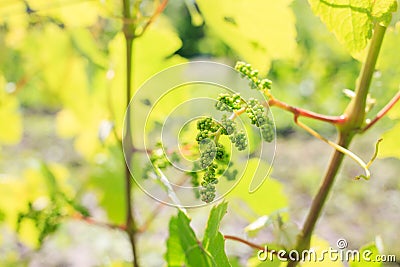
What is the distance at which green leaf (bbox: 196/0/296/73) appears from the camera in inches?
25.9

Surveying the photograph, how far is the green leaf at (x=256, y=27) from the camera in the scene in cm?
66

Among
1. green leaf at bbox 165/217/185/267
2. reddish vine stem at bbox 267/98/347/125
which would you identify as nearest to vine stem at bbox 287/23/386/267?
reddish vine stem at bbox 267/98/347/125

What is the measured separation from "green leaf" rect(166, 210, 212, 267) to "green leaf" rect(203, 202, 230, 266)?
0.07ft

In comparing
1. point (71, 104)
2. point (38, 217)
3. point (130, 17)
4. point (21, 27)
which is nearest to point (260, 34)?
Answer: point (130, 17)

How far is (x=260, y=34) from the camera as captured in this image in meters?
0.68

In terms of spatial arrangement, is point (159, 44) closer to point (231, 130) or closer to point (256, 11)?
point (256, 11)

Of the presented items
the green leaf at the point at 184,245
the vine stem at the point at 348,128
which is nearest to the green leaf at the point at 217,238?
the green leaf at the point at 184,245

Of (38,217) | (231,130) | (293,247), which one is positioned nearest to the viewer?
(231,130)

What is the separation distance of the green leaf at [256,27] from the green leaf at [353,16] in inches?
7.8

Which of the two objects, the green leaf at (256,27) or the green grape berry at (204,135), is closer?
the green grape berry at (204,135)

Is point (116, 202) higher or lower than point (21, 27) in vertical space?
lower

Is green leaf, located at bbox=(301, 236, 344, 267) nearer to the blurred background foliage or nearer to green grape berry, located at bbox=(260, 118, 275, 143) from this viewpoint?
the blurred background foliage

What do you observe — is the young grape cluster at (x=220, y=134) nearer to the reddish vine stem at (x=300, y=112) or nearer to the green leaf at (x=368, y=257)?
the reddish vine stem at (x=300, y=112)

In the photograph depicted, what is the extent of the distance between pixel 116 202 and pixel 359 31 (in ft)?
1.96
